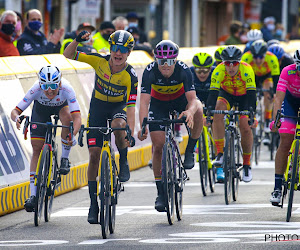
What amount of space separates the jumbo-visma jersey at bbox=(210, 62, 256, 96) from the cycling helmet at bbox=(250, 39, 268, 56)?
375cm

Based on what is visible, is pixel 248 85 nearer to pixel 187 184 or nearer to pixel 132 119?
pixel 187 184

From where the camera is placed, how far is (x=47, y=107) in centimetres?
1125

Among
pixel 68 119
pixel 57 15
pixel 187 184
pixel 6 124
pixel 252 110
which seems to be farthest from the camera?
pixel 57 15

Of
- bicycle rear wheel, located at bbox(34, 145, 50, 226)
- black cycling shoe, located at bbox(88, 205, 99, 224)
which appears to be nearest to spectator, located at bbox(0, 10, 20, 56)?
bicycle rear wheel, located at bbox(34, 145, 50, 226)

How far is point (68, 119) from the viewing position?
37.3ft

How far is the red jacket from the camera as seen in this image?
49.6 ft

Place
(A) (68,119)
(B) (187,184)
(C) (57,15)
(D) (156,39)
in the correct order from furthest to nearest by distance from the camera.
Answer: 1. (D) (156,39)
2. (C) (57,15)
3. (B) (187,184)
4. (A) (68,119)

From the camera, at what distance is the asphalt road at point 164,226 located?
30.6 ft

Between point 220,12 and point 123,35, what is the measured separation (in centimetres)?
4614

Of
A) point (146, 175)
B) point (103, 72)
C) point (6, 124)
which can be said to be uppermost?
point (103, 72)

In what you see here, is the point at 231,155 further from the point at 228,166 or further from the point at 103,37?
the point at 103,37

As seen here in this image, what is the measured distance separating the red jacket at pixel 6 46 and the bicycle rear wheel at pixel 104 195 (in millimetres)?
5705

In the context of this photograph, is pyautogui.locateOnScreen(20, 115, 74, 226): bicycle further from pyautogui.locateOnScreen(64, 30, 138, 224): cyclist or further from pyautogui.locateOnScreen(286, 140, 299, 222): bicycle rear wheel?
pyautogui.locateOnScreen(286, 140, 299, 222): bicycle rear wheel

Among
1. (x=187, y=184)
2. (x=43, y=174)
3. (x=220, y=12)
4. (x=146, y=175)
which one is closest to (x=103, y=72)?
(x=43, y=174)
